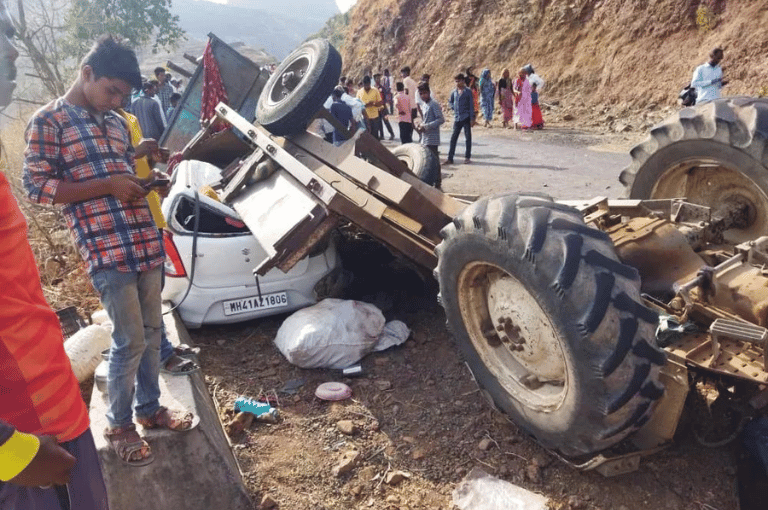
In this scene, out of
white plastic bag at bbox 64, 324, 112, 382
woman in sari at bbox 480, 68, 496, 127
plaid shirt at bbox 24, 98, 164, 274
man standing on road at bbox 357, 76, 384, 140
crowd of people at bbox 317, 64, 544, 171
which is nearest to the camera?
plaid shirt at bbox 24, 98, 164, 274

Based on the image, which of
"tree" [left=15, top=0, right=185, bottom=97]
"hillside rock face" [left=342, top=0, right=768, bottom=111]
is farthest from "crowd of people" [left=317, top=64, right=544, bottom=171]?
"tree" [left=15, top=0, right=185, bottom=97]

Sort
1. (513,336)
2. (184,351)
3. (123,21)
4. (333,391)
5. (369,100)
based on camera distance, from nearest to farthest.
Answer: (513,336)
(184,351)
(333,391)
(369,100)
(123,21)

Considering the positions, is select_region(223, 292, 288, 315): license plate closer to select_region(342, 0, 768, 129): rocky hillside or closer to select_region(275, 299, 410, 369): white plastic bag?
select_region(275, 299, 410, 369): white plastic bag

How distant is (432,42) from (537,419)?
25.7 metres

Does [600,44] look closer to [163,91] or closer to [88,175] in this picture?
[163,91]

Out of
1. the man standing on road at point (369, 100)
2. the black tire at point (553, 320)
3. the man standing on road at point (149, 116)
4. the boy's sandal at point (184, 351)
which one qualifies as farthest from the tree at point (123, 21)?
the black tire at point (553, 320)

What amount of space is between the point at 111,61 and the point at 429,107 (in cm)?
789

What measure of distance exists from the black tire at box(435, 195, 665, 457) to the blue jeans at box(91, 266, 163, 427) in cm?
149

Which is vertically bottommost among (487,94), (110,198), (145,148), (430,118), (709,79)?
(487,94)

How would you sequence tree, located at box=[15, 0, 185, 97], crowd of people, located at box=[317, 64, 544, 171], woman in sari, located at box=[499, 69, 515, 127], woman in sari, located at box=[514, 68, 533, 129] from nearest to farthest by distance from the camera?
1. crowd of people, located at box=[317, 64, 544, 171]
2. tree, located at box=[15, 0, 185, 97]
3. woman in sari, located at box=[514, 68, 533, 129]
4. woman in sari, located at box=[499, 69, 515, 127]

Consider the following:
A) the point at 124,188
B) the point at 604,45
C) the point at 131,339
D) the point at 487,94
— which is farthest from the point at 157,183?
the point at 604,45

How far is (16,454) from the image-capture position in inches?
57.4

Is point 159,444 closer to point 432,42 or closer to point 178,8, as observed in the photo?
point 432,42

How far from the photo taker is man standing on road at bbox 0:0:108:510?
59.3 inches
